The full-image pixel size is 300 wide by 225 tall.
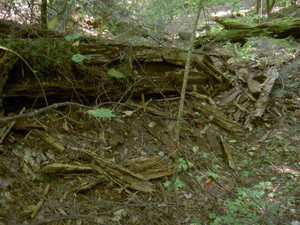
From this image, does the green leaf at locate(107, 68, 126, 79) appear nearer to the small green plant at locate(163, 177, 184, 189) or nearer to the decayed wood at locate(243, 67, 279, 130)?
the small green plant at locate(163, 177, 184, 189)

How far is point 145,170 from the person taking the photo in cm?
348

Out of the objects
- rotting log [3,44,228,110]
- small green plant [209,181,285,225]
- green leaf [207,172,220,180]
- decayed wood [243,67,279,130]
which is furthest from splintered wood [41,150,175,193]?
decayed wood [243,67,279,130]

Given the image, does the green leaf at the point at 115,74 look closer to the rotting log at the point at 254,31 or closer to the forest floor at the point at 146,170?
the forest floor at the point at 146,170

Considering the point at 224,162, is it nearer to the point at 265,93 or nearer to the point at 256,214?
the point at 256,214

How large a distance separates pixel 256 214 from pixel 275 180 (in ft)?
2.60

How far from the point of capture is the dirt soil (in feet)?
9.45

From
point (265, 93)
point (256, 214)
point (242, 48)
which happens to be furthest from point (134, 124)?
point (242, 48)

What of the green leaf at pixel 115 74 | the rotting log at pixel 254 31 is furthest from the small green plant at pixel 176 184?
the rotting log at pixel 254 31

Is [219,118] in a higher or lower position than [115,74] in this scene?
lower

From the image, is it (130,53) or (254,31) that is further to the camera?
(254,31)

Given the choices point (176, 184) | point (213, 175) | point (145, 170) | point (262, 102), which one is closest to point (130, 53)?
point (145, 170)

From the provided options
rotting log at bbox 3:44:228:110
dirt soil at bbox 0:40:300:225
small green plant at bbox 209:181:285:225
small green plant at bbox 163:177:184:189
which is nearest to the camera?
dirt soil at bbox 0:40:300:225

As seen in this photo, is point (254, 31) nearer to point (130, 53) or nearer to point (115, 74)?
point (130, 53)

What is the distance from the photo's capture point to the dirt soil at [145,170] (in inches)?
113
